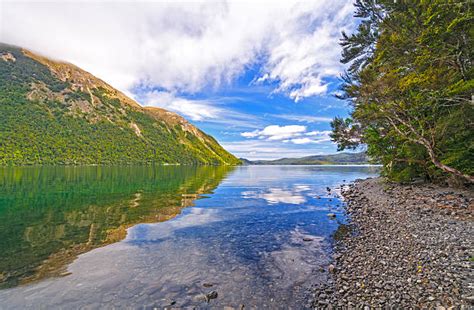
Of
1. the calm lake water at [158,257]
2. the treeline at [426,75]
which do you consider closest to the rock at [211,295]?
the calm lake water at [158,257]

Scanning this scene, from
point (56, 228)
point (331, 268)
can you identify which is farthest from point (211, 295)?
point (56, 228)

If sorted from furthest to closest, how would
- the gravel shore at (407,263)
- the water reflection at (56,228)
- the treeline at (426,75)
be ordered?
the treeline at (426,75) → the water reflection at (56,228) → the gravel shore at (407,263)

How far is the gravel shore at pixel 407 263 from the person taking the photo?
23.1 feet

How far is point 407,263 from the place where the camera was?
9.27 metres

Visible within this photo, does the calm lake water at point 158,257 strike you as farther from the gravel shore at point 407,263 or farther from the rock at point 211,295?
the gravel shore at point 407,263

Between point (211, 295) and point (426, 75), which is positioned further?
point (426, 75)

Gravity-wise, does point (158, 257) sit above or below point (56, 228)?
below

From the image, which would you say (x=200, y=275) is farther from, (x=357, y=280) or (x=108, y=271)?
(x=357, y=280)

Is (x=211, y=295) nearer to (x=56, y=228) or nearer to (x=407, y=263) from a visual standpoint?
(x=407, y=263)

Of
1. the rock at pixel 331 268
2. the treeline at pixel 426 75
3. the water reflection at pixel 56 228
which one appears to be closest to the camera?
the rock at pixel 331 268

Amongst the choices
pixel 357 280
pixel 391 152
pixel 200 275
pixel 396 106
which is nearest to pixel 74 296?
pixel 200 275

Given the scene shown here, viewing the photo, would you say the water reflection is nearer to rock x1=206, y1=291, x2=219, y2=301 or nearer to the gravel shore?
rock x1=206, y1=291, x2=219, y2=301

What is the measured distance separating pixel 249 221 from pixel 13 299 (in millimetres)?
14488

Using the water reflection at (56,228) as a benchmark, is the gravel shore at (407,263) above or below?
above
